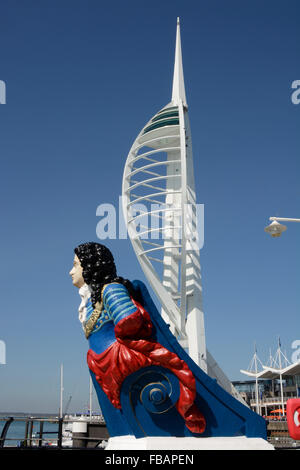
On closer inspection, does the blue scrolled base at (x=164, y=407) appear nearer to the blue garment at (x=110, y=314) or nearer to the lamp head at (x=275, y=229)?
the blue garment at (x=110, y=314)

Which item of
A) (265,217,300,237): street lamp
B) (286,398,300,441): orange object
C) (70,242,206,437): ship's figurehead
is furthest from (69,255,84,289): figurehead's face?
(265,217,300,237): street lamp

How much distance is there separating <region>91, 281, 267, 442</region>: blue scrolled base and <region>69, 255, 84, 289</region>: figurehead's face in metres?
1.22

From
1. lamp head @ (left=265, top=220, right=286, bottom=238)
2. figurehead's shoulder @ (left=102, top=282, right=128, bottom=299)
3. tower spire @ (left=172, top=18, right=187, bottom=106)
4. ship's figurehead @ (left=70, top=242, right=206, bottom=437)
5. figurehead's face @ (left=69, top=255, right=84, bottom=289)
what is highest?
tower spire @ (left=172, top=18, right=187, bottom=106)

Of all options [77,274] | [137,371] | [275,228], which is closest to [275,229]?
[275,228]

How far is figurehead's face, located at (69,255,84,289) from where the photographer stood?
1028 centimetres

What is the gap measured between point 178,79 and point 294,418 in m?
19.0

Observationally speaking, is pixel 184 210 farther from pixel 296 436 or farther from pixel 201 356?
pixel 296 436

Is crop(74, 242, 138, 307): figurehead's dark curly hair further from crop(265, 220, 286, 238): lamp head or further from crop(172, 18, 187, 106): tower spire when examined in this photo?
crop(172, 18, 187, 106): tower spire

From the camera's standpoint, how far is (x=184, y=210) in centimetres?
1964

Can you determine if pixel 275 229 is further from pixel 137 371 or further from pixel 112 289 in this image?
pixel 137 371

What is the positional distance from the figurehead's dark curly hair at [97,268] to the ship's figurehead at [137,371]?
26 centimetres

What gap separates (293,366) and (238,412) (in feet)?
184
